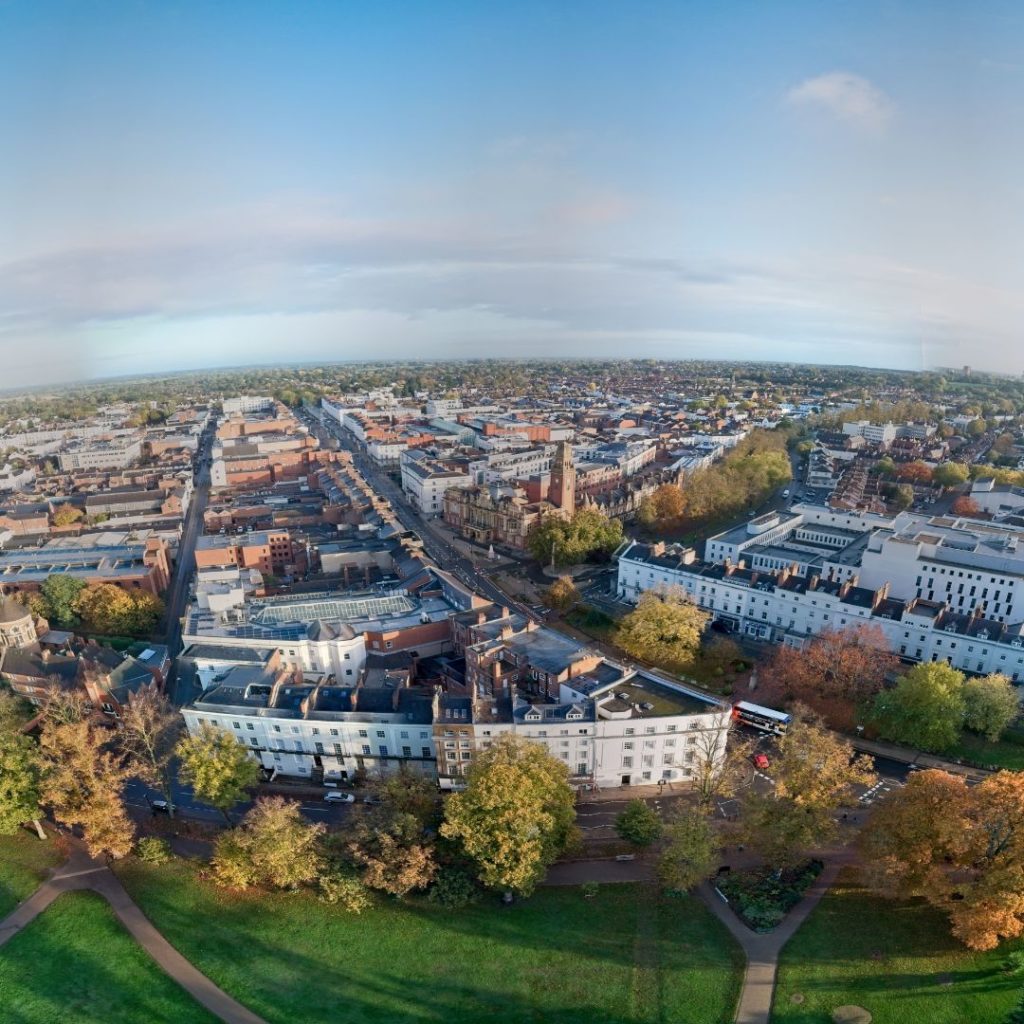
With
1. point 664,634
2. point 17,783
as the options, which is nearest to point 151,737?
point 17,783

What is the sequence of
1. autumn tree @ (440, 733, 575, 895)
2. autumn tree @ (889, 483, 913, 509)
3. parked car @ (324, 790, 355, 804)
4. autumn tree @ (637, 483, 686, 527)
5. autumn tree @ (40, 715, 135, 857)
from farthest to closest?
autumn tree @ (889, 483, 913, 509) → autumn tree @ (637, 483, 686, 527) → parked car @ (324, 790, 355, 804) → autumn tree @ (40, 715, 135, 857) → autumn tree @ (440, 733, 575, 895)

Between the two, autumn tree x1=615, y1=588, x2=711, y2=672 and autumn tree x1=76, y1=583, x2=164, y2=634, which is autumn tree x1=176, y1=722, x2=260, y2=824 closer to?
autumn tree x1=615, y1=588, x2=711, y2=672

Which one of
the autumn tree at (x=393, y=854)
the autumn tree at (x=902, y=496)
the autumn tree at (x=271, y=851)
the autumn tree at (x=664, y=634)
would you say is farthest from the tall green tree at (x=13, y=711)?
the autumn tree at (x=902, y=496)

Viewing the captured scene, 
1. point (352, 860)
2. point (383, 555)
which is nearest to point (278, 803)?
point (352, 860)

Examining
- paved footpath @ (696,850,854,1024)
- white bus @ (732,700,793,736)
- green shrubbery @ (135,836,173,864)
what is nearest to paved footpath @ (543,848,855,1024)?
paved footpath @ (696,850,854,1024)

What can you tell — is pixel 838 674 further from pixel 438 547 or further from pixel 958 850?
pixel 438 547
